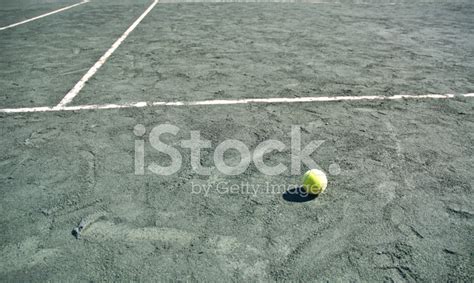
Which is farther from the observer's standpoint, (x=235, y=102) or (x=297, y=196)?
(x=235, y=102)

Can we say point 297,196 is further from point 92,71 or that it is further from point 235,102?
point 92,71

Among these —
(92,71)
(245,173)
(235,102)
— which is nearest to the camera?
(245,173)

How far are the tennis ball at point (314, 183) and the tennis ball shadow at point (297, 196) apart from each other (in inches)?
1.7

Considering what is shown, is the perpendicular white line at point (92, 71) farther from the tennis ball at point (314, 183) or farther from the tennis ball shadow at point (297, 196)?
the tennis ball at point (314, 183)

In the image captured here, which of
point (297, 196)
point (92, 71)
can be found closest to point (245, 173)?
point (297, 196)

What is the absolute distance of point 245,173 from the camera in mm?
3707

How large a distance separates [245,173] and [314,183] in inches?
30.3

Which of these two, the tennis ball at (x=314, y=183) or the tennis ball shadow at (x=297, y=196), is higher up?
the tennis ball at (x=314, y=183)

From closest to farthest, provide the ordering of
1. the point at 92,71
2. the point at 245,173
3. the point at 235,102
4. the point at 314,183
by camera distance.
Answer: the point at 314,183
the point at 245,173
the point at 235,102
the point at 92,71

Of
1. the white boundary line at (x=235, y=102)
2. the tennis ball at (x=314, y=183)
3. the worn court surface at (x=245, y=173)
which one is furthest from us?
the white boundary line at (x=235, y=102)

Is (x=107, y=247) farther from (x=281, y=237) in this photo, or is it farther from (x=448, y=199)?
(x=448, y=199)

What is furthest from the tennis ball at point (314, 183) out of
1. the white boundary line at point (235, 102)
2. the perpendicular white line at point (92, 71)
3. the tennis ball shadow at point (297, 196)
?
the perpendicular white line at point (92, 71)

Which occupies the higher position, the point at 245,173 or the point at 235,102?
the point at 235,102

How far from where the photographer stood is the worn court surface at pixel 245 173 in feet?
8.66
